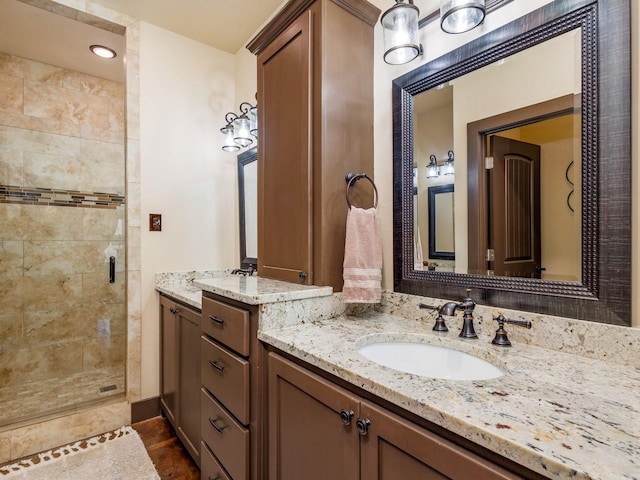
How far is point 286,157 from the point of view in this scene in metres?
1.57

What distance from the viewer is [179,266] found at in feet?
7.82

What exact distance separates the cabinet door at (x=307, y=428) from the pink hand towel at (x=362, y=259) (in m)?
0.41

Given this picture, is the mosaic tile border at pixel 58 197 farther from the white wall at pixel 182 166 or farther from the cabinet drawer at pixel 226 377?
the cabinet drawer at pixel 226 377

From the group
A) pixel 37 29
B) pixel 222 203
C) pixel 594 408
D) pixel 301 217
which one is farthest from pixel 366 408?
pixel 37 29

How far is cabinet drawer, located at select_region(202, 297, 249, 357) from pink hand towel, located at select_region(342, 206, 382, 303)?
41 centimetres

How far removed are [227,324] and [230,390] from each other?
259 mm

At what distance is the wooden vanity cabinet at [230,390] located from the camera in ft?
3.89

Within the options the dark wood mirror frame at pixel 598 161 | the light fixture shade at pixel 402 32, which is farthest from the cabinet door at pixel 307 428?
the light fixture shade at pixel 402 32

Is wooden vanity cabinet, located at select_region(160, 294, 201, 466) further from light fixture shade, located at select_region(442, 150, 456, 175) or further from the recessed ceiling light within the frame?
the recessed ceiling light

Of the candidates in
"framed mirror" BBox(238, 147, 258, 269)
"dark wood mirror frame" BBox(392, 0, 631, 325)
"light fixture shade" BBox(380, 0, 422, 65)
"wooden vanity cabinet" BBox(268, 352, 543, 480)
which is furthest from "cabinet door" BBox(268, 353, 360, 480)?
"framed mirror" BBox(238, 147, 258, 269)

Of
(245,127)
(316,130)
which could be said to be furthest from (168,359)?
(316,130)

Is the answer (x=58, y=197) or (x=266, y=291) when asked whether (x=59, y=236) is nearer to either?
(x=58, y=197)

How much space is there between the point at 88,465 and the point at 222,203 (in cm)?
179

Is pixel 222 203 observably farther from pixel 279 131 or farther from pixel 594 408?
pixel 594 408
